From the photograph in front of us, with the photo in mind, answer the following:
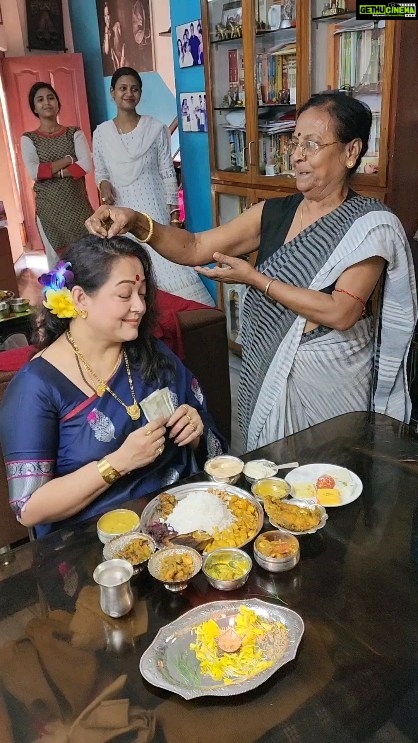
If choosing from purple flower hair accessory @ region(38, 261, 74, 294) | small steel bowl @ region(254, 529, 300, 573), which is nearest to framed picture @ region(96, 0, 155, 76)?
purple flower hair accessory @ region(38, 261, 74, 294)

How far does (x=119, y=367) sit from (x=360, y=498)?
2.15 ft

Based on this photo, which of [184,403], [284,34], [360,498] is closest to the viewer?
[360,498]

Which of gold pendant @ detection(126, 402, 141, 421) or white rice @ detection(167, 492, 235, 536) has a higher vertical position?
gold pendant @ detection(126, 402, 141, 421)

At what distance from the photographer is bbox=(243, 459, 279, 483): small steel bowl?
1.36 metres

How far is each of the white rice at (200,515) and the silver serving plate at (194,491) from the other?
1.7 inches

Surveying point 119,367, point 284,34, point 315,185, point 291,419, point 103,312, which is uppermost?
point 284,34

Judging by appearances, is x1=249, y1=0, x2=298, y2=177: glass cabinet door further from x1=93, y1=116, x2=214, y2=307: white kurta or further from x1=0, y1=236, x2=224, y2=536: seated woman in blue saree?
x1=0, y1=236, x2=224, y2=536: seated woman in blue saree

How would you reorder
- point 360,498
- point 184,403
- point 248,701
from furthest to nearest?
1. point 184,403
2. point 360,498
3. point 248,701

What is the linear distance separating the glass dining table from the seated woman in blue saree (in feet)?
0.46

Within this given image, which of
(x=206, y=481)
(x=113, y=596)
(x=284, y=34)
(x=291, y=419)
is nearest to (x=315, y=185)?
(x=291, y=419)

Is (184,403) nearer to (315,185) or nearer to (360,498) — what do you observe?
(360,498)

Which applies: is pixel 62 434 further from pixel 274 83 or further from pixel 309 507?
pixel 274 83

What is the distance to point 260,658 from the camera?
91 centimetres

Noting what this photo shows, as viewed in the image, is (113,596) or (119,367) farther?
(119,367)
